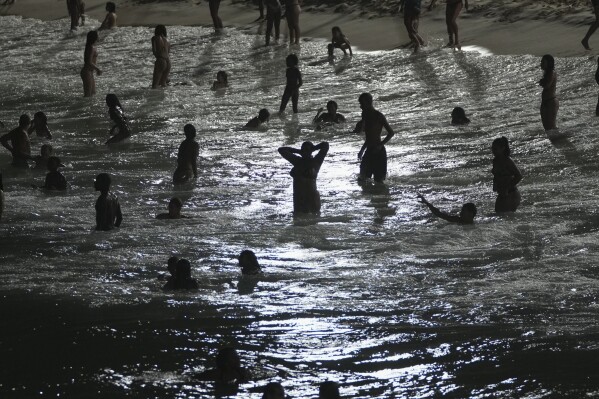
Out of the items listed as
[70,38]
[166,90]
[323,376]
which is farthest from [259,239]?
[70,38]

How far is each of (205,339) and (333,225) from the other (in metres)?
3.93

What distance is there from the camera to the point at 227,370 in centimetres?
923

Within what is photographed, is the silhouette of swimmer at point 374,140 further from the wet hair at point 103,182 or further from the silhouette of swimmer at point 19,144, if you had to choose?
the silhouette of swimmer at point 19,144

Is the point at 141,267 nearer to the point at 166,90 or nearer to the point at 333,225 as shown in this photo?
the point at 333,225

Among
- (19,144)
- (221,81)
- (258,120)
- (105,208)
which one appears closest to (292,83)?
(258,120)

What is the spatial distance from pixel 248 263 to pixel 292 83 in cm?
878

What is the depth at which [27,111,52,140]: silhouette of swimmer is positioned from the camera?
61.4 feet

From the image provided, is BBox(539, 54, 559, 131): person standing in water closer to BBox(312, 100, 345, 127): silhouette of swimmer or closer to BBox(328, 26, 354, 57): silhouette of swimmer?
BBox(312, 100, 345, 127): silhouette of swimmer

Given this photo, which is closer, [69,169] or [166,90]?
[69,169]

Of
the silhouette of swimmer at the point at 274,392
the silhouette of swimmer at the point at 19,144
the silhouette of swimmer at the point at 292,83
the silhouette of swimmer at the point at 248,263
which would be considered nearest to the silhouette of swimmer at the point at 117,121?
the silhouette of swimmer at the point at 19,144

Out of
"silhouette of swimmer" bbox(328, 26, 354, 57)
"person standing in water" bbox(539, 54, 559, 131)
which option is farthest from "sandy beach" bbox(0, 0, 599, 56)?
"person standing in water" bbox(539, 54, 559, 131)

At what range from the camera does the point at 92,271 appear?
1218cm

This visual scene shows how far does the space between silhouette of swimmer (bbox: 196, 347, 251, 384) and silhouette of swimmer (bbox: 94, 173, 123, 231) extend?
14.7ft

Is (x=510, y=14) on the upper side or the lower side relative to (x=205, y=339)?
upper
